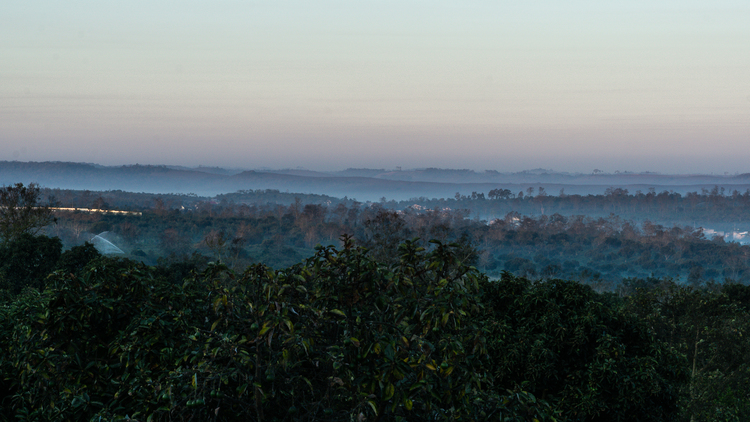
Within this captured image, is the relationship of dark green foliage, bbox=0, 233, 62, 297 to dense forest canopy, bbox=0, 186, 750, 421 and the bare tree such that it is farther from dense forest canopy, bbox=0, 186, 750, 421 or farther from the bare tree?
dense forest canopy, bbox=0, 186, 750, 421

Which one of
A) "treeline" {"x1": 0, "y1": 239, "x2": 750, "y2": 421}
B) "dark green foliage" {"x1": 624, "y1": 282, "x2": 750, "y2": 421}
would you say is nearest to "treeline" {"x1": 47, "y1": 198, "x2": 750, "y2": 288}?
"dark green foliage" {"x1": 624, "y1": 282, "x2": 750, "y2": 421}

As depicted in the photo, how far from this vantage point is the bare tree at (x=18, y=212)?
33781mm

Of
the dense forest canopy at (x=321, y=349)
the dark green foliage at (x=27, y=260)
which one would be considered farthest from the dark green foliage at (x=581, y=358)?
the dark green foliage at (x=27, y=260)

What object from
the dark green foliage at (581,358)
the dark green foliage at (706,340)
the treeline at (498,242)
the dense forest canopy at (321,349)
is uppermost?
the dense forest canopy at (321,349)

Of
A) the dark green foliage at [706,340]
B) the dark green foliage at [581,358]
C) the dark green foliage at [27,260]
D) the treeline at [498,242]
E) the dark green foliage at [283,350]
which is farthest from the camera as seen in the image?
the treeline at [498,242]

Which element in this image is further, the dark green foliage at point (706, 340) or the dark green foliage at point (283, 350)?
the dark green foliage at point (706, 340)

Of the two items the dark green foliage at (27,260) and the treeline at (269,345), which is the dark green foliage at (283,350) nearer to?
the treeline at (269,345)

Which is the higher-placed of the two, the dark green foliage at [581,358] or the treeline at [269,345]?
the treeline at [269,345]

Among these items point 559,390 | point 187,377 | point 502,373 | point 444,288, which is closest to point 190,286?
point 187,377

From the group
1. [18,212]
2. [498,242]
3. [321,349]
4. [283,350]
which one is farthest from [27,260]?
[498,242]

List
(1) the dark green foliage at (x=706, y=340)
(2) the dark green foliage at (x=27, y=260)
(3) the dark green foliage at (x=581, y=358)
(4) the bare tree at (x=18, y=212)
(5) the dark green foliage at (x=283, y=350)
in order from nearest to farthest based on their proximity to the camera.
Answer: (5) the dark green foliage at (x=283, y=350)
(3) the dark green foliage at (x=581, y=358)
(1) the dark green foliage at (x=706, y=340)
(2) the dark green foliage at (x=27, y=260)
(4) the bare tree at (x=18, y=212)

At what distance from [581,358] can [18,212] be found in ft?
126

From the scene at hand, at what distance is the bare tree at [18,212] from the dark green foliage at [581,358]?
112ft

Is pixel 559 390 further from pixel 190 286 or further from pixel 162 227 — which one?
pixel 162 227
